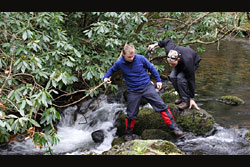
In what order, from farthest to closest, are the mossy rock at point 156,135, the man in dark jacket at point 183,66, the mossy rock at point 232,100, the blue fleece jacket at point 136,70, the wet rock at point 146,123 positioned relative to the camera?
the mossy rock at point 232,100, the wet rock at point 146,123, the mossy rock at point 156,135, the man in dark jacket at point 183,66, the blue fleece jacket at point 136,70

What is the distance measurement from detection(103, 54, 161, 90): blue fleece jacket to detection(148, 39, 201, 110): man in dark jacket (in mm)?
395

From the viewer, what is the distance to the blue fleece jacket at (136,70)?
16.5 feet

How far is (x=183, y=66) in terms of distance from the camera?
526cm

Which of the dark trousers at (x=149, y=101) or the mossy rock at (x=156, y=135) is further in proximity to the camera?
the mossy rock at (x=156, y=135)

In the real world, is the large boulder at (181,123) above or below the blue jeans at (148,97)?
below

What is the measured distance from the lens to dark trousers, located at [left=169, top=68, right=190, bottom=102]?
5.36 meters

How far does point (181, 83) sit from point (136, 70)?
965mm

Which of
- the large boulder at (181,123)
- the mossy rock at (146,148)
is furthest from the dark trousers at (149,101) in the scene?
the mossy rock at (146,148)

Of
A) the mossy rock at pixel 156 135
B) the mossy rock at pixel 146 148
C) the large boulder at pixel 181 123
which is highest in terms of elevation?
the mossy rock at pixel 146 148

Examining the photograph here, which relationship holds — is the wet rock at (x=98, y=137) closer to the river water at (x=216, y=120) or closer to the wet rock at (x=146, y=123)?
the river water at (x=216, y=120)

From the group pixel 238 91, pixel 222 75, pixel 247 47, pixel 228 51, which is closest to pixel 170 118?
pixel 238 91

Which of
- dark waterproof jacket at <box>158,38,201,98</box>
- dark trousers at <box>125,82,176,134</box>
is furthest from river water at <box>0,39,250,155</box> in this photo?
dark waterproof jacket at <box>158,38,201,98</box>

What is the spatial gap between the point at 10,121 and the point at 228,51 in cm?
1087

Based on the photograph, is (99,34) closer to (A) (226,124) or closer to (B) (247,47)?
(A) (226,124)
